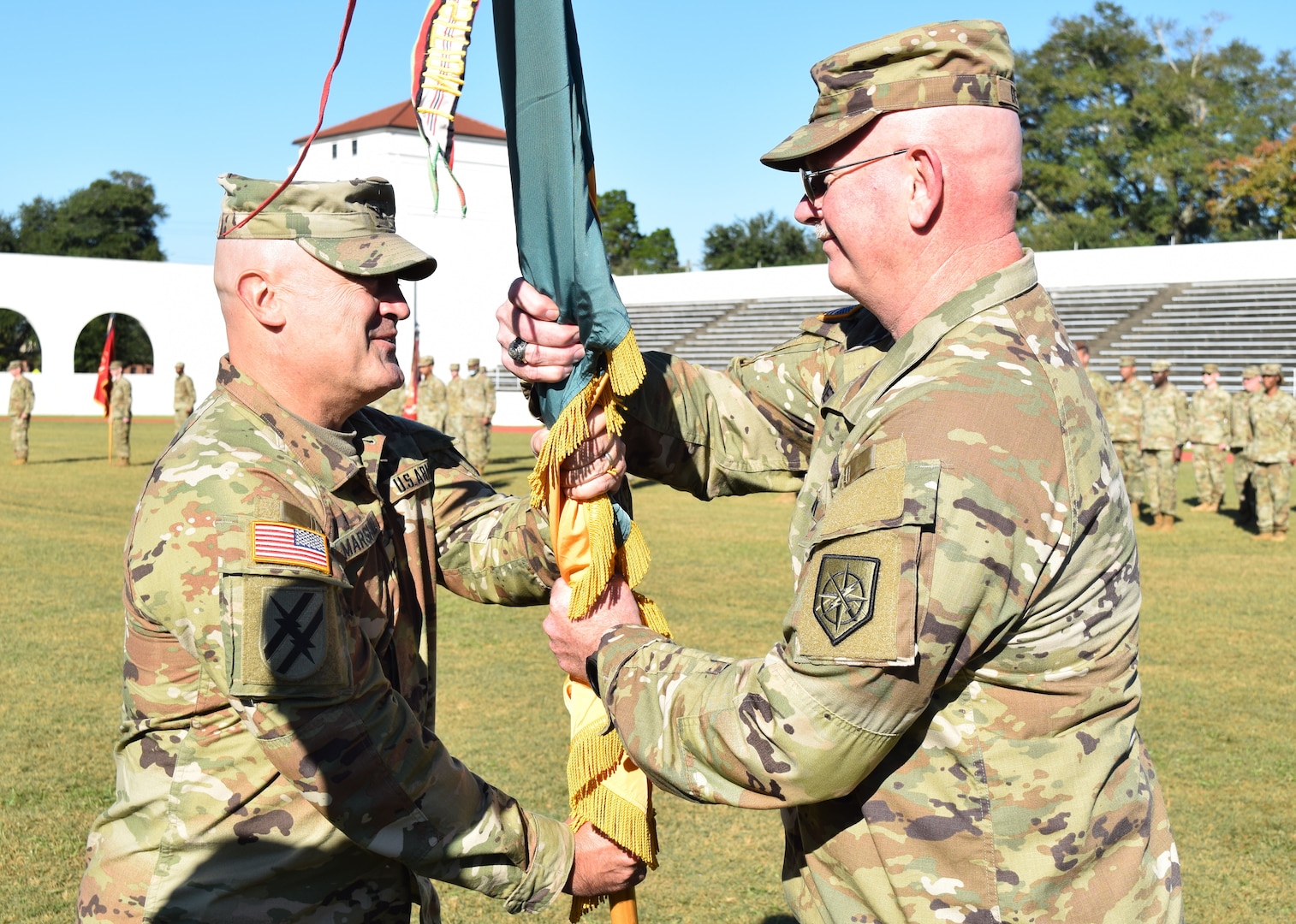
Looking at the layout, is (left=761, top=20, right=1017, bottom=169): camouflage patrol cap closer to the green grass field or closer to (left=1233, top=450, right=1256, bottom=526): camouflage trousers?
the green grass field

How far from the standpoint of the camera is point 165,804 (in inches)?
97.9

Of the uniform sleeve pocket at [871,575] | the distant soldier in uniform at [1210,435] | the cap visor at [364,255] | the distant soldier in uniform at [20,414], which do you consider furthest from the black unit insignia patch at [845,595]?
the distant soldier in uniform at [20,414]

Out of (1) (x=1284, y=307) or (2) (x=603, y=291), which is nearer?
(2) (x=603, y=291)

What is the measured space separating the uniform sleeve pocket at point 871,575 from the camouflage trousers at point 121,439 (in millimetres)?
22733

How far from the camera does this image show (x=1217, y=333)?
2925cm

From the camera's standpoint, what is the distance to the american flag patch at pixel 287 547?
2.29 metres

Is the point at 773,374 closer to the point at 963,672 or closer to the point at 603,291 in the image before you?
the point at 603,291

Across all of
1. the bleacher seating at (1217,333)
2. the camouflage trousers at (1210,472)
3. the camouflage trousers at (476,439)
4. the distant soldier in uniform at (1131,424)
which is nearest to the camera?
the distant soldier in uniform at (1131,424)

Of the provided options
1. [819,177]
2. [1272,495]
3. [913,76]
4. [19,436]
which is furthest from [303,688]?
[19,436]

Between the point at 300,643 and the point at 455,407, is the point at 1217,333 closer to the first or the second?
the point at 455,407

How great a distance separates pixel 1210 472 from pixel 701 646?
40.0 feet

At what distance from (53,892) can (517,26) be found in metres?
4.22

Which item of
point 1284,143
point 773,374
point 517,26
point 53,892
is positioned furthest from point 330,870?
point 1284,143

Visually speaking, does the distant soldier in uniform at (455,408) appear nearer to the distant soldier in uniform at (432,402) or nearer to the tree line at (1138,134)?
the distant soldier in uniform at (432,402)
